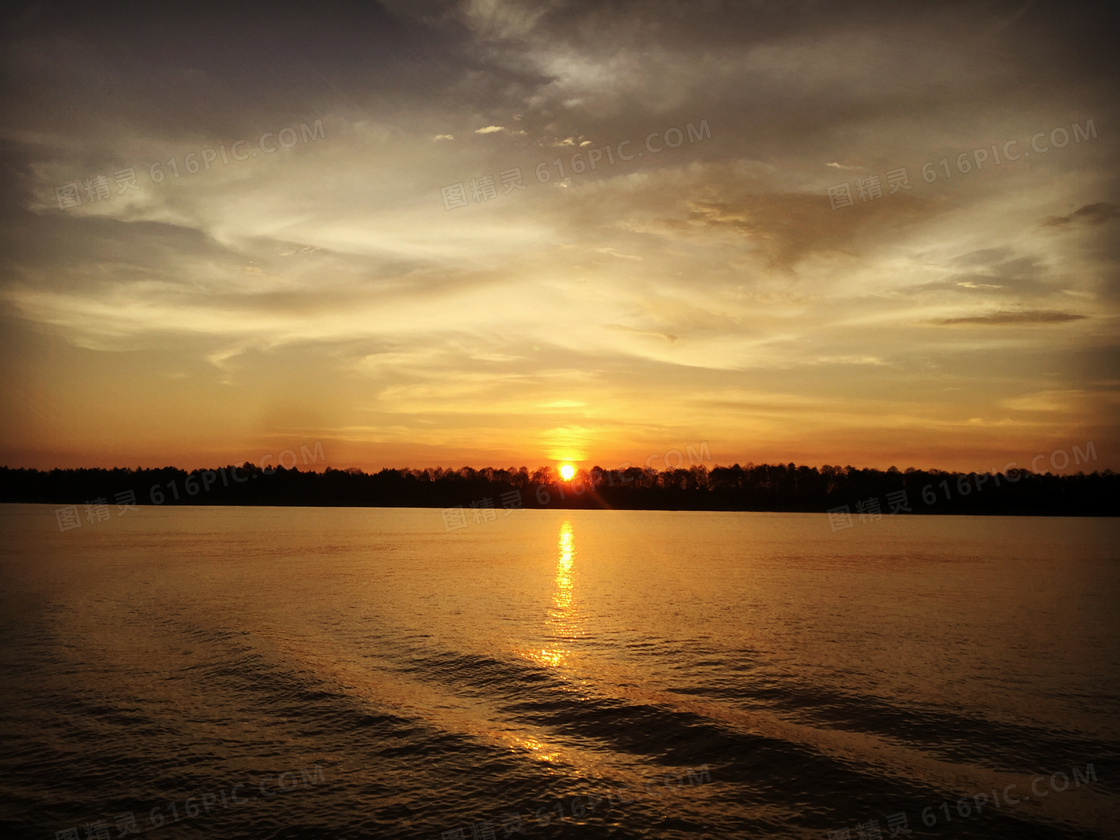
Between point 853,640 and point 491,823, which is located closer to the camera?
point 491,823

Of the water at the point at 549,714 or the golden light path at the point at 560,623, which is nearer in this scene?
the water at the point at 549,714

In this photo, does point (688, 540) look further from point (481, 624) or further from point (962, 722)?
point (962, 722)

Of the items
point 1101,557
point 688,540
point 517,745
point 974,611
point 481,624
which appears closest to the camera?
point 517,745

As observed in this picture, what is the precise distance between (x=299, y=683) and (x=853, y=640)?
24.7 meters

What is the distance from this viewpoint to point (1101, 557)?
280 ft

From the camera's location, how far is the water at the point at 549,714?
1416 cm

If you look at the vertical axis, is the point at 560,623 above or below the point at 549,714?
below

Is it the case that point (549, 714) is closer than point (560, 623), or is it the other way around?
point (549, 714)

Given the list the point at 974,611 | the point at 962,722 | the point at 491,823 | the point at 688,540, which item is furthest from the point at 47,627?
the point at 688,540

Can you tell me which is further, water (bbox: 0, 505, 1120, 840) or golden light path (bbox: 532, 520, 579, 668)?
golden light path (bbox: 532, 520, 579, 668)

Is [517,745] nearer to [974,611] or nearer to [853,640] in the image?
[853,640]

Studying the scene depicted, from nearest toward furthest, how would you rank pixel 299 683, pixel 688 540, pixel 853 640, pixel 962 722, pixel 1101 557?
pixel 962 722 → pixel 299 683 → pixel 853 640 → pixel 1101 557 → pixel 688 540

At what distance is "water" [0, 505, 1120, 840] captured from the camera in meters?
14.2

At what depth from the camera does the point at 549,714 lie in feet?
67.2
